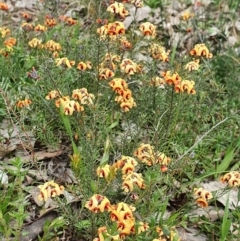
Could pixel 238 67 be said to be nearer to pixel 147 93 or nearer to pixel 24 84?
pixel 147 93

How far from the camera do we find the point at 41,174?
298cm

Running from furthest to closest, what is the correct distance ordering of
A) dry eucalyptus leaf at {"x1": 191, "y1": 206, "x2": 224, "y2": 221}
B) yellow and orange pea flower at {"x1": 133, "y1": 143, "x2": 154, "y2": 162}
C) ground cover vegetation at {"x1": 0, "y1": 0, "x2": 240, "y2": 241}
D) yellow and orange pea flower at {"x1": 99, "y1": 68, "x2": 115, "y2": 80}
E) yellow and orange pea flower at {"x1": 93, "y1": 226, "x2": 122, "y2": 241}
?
yellow and orange pea flower at {"x1": 99, "y1": 68, "x2": 115, "y2": 80} < dry eucalyptus leaf at {"x1": 191, "y1": 206, "x2": 224, "y2": 221} < yellow and orange pea flower at {"x1": 133, "y1": 143, "x2": 154, "y2": 162} < ground cover vegetation at {"x1": 0, "y1": 0, "x2": 240, "y2": 241} < yellow and orange pea flower at {"x1": 93, "y1": 226, "x2": 122, "y2": 241}

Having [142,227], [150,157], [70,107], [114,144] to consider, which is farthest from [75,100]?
[142,227]

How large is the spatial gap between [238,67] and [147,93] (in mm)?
960

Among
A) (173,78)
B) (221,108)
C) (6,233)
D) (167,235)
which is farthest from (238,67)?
(6,233)

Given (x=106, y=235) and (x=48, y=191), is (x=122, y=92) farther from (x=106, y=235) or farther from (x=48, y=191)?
(x=106, y=235)

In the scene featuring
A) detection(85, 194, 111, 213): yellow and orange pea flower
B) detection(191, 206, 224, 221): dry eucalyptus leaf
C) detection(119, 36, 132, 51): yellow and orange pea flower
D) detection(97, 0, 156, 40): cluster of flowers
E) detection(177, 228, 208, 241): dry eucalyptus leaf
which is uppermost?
detection(97, 0, 156, 40): cluster of flowers

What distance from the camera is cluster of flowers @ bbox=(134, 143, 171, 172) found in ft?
8.39

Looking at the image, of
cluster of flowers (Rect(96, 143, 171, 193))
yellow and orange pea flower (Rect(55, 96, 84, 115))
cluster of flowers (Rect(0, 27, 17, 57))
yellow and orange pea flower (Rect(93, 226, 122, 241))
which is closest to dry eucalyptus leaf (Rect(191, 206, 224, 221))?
cluster of flowers (Rect(96, 143, 171, 193))

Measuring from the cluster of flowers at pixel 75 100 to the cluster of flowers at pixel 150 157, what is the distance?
368 millimetres

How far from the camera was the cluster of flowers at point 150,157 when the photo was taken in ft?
8.39

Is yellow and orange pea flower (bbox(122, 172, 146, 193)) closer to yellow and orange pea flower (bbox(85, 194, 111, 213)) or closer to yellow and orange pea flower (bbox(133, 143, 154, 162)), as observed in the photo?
yellow and orange pea flower (bbox(85, 194, 111, 213))

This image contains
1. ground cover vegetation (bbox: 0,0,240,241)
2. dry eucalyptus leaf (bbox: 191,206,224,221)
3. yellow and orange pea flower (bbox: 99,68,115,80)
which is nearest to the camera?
ground cover vegetation (bbox: 0,0,240,241)

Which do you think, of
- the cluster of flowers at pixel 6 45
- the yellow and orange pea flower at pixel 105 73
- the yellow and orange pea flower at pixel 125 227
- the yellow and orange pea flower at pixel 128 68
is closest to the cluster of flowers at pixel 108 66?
the yellow and orange pea flower at pixel 105 73
